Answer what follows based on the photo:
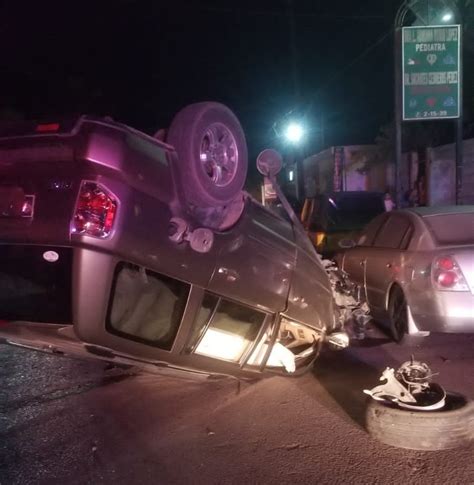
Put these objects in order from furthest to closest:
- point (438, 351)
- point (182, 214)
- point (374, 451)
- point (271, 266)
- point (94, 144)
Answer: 1. point (438, 351)
2. point (271, 266)
3. point (374, 451)
4. point (182, 214)
5. point (94, 144)

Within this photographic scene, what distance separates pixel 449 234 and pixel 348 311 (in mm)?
1297

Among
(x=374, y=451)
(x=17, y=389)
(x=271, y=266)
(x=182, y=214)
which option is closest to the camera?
(x=182, y=214)

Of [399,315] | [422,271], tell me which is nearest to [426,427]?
[422,271]

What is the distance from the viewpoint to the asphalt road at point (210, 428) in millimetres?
3479

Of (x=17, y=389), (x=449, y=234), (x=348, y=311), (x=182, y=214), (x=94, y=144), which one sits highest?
(x=94, y=144)

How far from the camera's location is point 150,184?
10.4 ft

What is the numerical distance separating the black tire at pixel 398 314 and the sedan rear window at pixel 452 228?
71 centimetres

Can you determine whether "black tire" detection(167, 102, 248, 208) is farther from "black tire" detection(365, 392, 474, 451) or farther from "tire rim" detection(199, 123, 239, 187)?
"black tire" detection(365, 392, 474, 451)

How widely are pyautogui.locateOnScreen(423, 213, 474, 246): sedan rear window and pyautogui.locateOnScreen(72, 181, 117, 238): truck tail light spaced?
3919mm

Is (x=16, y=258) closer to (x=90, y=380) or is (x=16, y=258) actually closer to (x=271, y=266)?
(x=271, y=266)

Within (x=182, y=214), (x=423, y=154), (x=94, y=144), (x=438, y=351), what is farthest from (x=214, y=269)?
(x=423, y=154)

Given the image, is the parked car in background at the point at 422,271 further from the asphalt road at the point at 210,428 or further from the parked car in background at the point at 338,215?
the parked car in background at the point at 338,215

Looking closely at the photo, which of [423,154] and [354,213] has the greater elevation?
[423,154]

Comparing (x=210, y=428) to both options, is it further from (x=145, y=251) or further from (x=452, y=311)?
(x=452, y=311)
